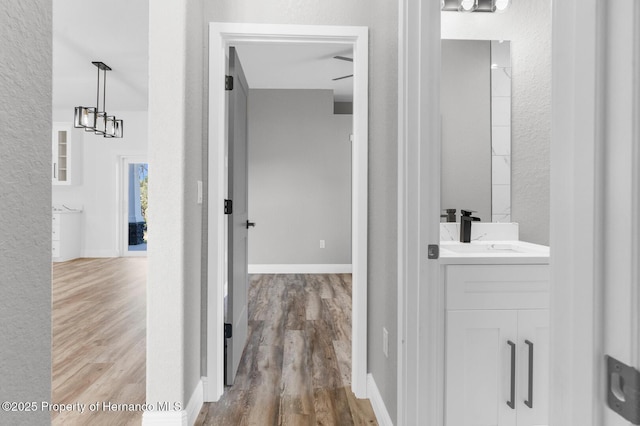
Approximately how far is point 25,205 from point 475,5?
Result: 92.4 inches

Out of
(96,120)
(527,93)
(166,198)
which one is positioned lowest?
(166,198)

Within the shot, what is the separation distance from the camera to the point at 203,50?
6.78ft

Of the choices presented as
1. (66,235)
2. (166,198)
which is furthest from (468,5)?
(66,235)

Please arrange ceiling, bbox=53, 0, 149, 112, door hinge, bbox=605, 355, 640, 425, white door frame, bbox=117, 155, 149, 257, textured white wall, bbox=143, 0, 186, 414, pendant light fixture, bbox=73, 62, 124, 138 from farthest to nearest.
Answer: white door frame, bbox=117, 155, 149, 257 → pendant light fixture, bbox=73, 62, 124, 138 → ceiling, bbox=53, 0, 149, 112 → textured white wall, bbox=143, 0, 186, 414 → door hinge, bbox=605, 355, 640, 425

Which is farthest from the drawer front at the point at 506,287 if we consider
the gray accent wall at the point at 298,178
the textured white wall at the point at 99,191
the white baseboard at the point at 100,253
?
the white baseboard at the point at 100,253

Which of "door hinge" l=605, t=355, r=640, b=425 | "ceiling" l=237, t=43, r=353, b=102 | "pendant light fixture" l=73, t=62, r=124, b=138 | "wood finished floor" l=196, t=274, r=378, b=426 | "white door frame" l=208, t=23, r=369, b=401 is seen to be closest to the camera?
"door hinge" l=605, t=355, r=640, b=425

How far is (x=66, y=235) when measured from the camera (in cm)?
658

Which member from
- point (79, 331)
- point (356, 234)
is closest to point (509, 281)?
point (356, 234)

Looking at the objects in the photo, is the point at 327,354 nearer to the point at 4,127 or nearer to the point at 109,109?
the point at 4,127

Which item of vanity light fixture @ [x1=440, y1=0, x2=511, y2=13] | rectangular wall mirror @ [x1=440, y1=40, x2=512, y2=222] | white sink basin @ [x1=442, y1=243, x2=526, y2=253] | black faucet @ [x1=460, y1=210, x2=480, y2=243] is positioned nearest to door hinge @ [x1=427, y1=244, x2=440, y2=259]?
white sink basin @ [x1=442, y1=243, x2=526, y2=253]

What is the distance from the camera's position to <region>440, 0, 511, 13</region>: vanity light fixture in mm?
2189

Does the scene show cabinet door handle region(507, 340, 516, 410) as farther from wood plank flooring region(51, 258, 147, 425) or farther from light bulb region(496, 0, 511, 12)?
light bulb region(496, 0, 511, 12)

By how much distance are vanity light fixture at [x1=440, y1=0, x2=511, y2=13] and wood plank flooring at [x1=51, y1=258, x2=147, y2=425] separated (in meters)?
2.66

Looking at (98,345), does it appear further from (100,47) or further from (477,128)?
(100,47)
